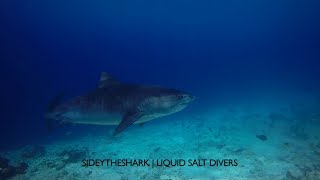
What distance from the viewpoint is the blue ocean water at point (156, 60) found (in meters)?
27.0

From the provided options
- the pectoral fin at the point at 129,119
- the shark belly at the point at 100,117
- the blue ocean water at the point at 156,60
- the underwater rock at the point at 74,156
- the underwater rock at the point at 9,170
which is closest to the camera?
the pectoral fin at the point at 129,119

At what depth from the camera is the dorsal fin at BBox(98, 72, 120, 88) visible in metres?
6.56

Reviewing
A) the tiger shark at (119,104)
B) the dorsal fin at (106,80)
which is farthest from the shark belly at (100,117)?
the dorsal fin at (106,80)

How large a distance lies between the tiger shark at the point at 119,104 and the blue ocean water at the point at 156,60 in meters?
0.70

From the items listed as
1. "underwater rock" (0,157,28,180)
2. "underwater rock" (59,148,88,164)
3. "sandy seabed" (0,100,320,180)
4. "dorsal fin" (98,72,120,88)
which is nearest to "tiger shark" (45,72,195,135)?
"dorsal fin" (98,72,120,88)

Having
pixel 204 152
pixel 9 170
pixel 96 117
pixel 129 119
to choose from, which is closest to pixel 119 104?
pixel 129 119

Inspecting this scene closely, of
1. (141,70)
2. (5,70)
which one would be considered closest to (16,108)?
(5,70)

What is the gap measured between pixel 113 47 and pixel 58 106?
6128 inches

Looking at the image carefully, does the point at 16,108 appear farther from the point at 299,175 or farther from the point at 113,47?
the point at 113,47

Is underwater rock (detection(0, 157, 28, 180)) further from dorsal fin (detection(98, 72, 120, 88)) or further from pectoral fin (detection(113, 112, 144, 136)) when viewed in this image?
pectoral fin (detection(113, 112, 144, 136))

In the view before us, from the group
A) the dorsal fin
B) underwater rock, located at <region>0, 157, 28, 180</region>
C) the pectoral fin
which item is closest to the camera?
the pectoral fin

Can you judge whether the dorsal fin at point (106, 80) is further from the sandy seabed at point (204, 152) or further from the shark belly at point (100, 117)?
the sandy seabed at point (204, 152)

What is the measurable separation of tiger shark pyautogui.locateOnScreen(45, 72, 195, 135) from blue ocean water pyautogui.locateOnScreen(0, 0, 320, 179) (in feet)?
2.29

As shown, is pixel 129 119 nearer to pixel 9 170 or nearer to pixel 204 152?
pixel 9 170
